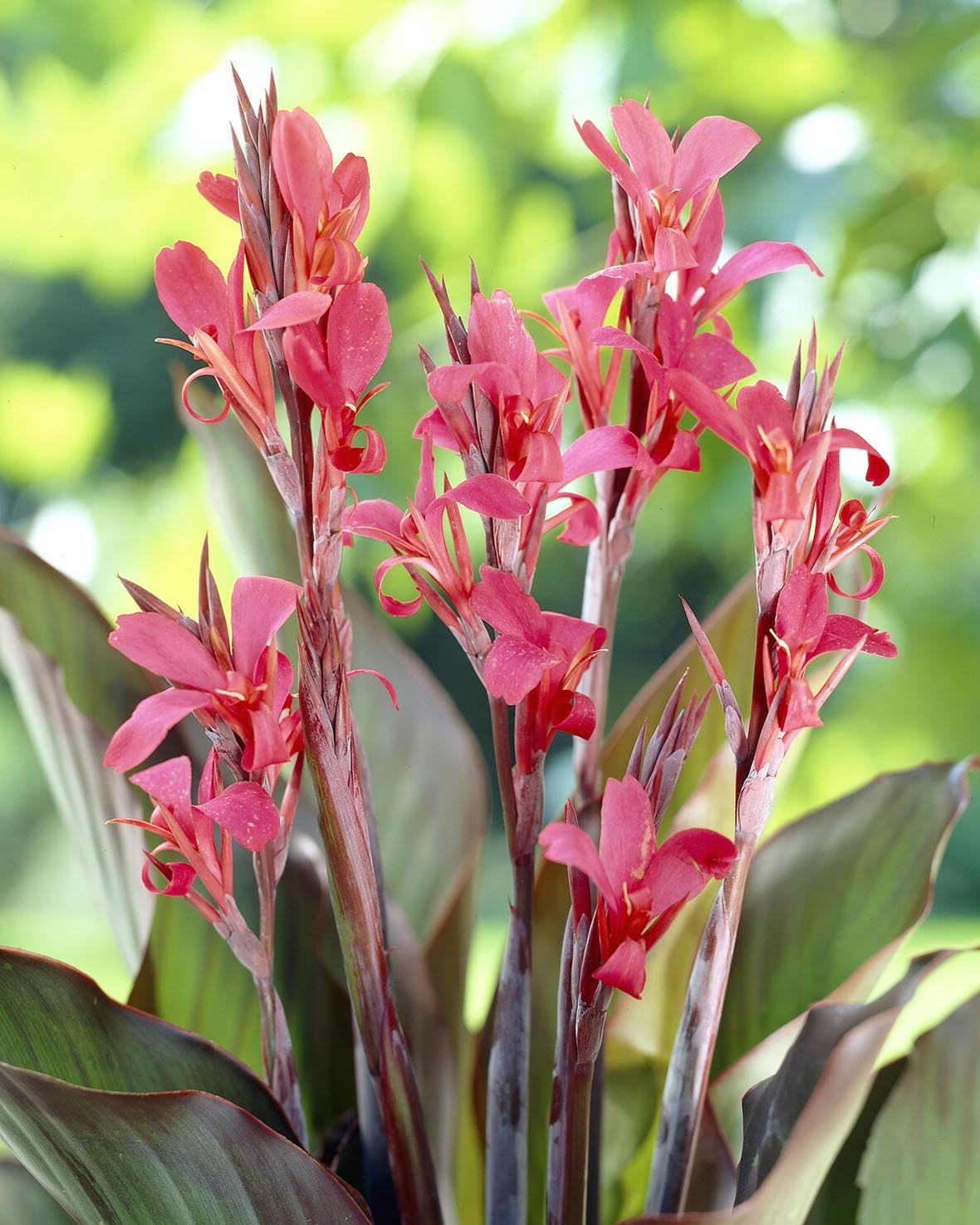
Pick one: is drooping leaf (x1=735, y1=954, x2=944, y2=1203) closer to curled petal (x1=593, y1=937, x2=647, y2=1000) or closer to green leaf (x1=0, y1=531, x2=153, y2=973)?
curled petal (x1=593, y1=937, x2=647, y2=1000)

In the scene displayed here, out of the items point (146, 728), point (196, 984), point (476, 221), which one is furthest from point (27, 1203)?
point (476, 221)

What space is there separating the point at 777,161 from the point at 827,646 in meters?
0.51

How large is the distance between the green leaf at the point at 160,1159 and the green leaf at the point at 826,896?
0.13 metres

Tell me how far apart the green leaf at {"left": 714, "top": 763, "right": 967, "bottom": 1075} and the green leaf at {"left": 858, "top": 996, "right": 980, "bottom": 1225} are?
0.05 meters

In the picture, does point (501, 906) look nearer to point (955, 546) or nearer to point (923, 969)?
point (955, 546)

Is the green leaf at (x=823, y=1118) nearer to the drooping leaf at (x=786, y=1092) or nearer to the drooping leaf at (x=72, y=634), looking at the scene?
the drooping leaf at (x=786, y=1092)

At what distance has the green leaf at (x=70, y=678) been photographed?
0.29m

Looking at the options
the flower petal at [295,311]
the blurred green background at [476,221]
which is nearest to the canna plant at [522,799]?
the flower petal at [295,311]

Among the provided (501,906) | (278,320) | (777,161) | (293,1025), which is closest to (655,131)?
(278,320)

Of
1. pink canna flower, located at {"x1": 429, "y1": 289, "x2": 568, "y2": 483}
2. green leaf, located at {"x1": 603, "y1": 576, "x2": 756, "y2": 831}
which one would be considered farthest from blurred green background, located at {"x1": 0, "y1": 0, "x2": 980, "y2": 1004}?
pink canna flower, located at {"x1": 429, "y1": 289, "x2": 568, "y2": 483}

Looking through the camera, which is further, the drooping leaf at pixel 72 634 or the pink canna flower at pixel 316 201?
the drooping leaf at pixel 72 634

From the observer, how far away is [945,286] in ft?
2.02

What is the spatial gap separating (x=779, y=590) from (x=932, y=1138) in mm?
138

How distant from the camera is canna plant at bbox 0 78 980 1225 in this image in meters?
0.18
